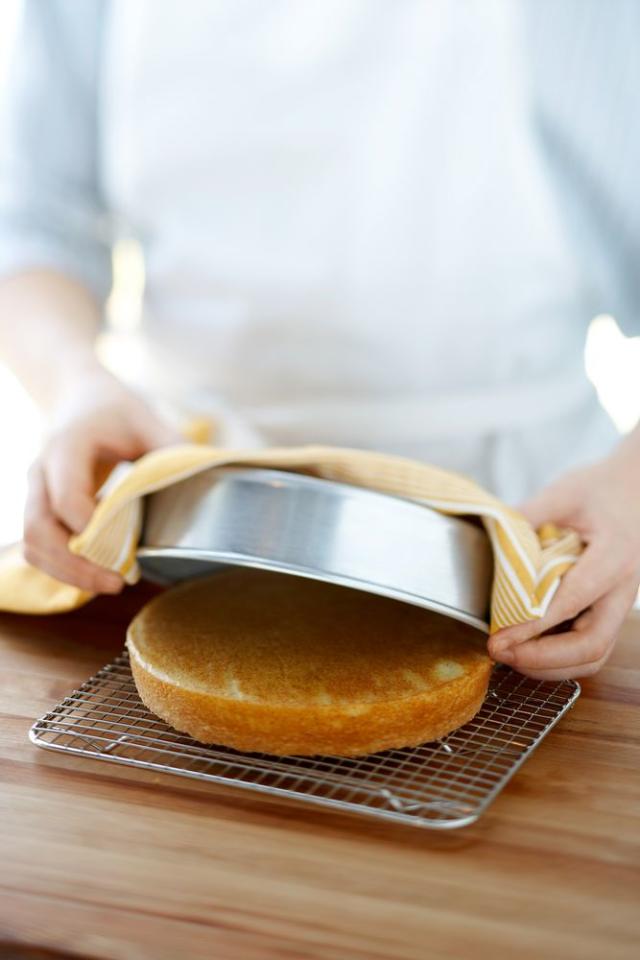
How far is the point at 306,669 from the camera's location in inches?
29.1

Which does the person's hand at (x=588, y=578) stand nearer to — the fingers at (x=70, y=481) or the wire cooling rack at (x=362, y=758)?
the wire cooling rack at (x=362, y=758)

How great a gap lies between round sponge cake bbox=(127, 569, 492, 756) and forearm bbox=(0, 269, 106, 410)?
1.09 ft

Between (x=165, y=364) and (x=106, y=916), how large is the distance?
2.74 ft

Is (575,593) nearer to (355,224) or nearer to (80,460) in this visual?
(80,460)

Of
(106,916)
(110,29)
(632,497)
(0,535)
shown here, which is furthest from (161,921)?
(0,535)

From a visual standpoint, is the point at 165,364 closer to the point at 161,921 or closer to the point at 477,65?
the point at 477,65

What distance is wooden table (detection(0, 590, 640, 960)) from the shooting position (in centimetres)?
52

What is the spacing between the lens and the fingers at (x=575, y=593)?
0.75 metres

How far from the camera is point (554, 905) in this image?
1.82 feet

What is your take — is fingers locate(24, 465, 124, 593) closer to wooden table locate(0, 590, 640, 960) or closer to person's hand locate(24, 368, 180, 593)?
person's hand locate(24, 368, 180, 593)

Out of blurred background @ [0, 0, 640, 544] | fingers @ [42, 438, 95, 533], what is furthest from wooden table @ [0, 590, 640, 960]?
blurred background @ [0, 0, 640, 544]

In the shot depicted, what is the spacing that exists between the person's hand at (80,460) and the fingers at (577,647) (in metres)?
0.35

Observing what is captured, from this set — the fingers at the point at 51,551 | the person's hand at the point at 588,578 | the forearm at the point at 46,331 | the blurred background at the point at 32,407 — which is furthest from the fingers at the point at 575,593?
the blurred background at the point at 32,407

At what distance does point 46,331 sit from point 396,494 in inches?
20.9
